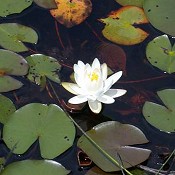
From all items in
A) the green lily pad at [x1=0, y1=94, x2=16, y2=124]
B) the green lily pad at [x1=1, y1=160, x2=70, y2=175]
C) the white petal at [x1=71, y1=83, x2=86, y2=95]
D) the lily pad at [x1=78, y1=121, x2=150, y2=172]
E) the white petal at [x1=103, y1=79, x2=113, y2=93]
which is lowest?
the green lily pad at [x1=1, y1=160, x2=70, y2=175]

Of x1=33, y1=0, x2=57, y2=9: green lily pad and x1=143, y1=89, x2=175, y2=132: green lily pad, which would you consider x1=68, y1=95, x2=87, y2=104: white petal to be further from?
x1=33, y1=0, x2=57, y2=9: green lily pad

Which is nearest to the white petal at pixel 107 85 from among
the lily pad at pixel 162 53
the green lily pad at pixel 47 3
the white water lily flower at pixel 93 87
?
the white water lily flower at pixel 93 87

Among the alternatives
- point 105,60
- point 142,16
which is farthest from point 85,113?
point 142,16

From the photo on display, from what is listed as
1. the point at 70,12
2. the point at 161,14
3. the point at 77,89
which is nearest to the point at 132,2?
the point at 161,14

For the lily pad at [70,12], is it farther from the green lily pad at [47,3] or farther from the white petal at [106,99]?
the white petal at [106,99]

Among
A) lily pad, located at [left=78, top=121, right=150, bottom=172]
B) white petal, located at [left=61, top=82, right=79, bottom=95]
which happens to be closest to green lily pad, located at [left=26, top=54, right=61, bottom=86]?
white petal, located at [left=61, top=82, right=79, bottom=95]

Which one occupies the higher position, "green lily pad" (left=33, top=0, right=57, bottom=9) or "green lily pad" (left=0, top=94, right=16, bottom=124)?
Answer: "green lily pad" (left=33, top=0, right=57, bottom=9)

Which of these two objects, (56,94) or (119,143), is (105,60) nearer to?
(56,94)
